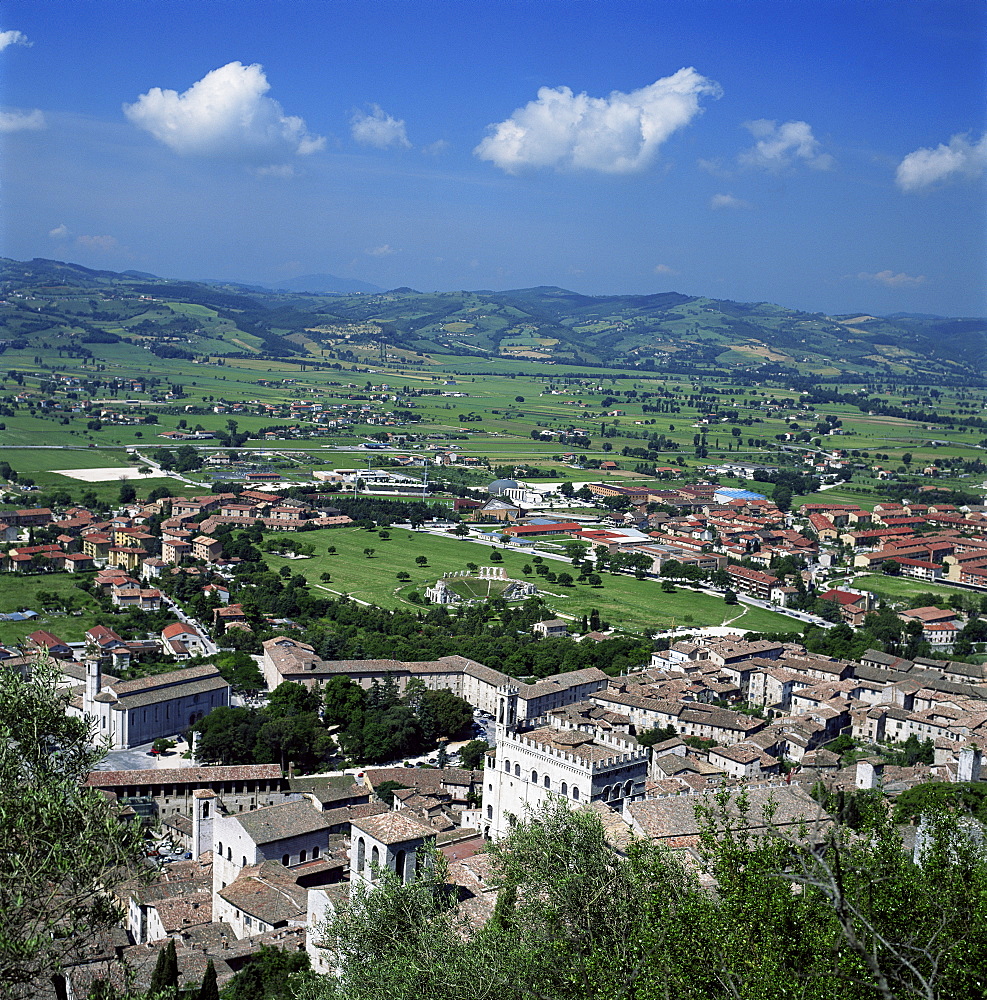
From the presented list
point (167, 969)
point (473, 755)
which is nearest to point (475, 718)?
point (473, 755)

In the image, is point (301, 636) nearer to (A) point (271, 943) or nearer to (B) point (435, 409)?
(A) point (271, 943)

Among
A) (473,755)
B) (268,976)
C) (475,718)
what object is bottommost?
(475,718)

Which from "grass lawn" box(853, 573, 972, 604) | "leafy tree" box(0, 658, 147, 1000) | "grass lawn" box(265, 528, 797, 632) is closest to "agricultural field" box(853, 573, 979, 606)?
"grass lawn" box(853, 573, 972, 604)

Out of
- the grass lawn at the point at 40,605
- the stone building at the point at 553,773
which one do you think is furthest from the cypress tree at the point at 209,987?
the grass lawn at the point at 40,605

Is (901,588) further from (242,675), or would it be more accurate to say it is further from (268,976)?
(268,976)

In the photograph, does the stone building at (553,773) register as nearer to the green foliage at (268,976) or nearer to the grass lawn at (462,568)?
the green foliage at (268,976)

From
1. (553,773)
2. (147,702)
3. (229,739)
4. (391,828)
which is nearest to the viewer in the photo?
(391,828)

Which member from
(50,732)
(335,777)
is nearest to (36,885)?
(50,732)
